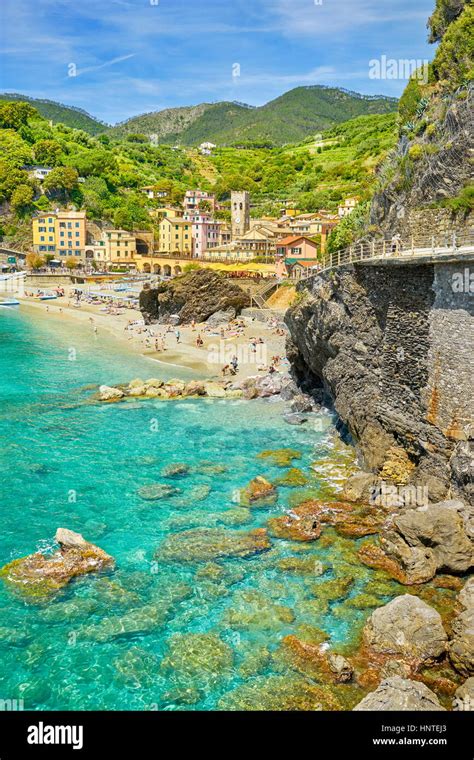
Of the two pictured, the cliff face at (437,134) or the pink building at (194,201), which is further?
the pink building at (194,201)

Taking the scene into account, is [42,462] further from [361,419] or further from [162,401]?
[361,419]

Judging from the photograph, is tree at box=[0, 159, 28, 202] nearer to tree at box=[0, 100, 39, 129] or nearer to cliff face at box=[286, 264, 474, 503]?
tree at box=[0, 100, 39, 129]

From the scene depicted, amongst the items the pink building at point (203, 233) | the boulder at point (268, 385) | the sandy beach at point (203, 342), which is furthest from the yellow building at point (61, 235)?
the boulder at point (268, 385)

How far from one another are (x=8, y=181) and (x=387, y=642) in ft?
420

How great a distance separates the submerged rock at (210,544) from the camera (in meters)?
17.7

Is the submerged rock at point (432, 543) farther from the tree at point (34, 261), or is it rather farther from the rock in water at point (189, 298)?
the tree at point (34, 261)

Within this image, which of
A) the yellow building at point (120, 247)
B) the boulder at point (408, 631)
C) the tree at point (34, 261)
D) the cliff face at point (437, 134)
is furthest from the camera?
the yellow building at point (120, 247)

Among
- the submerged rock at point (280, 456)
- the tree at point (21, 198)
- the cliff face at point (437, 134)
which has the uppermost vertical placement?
the tree at point (21, 198)

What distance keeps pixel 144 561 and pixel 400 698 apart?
890 cm

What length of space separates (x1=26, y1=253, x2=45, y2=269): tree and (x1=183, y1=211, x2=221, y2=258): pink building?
92.3ft

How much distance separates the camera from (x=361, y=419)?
2408cm

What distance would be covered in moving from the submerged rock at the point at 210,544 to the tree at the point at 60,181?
12210cm

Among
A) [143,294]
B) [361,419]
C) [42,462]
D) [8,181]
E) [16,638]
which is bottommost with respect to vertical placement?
[16,638]
